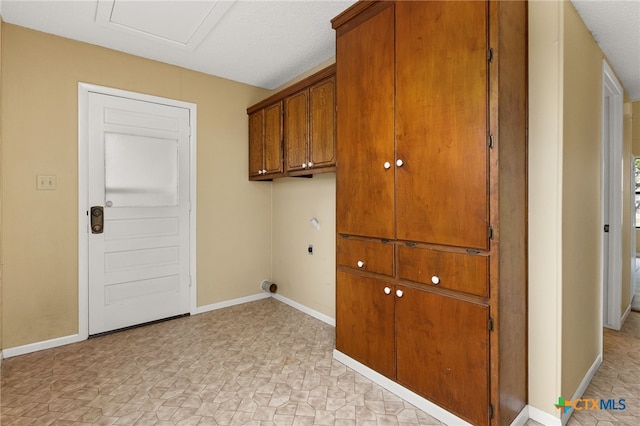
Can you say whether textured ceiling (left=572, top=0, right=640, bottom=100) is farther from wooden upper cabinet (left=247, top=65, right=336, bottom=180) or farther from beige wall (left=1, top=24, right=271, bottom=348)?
beige wall (left=1, top=24, right=271, bottom=348)

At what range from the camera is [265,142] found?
3.57m

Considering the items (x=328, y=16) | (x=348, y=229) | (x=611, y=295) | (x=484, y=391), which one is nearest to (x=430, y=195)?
(x=348, y=229)

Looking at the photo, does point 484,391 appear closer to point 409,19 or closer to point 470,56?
point 470,56

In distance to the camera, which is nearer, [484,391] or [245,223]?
[484,391]

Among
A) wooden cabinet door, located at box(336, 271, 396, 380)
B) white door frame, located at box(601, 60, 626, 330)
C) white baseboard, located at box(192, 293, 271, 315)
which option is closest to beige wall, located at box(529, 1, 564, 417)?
wooden cabinet door, located at box(336, 271, 396, 380)

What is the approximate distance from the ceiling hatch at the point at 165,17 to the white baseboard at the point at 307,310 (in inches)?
109

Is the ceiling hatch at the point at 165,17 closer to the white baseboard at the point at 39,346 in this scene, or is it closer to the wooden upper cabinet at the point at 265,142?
the wooden upper cabinet at the point at 265,142

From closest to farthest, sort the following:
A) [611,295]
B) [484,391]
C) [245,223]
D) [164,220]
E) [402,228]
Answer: [484,391], [402,228], [611,295], [164,220], [245,223]

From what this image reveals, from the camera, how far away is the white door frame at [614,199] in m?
2.91

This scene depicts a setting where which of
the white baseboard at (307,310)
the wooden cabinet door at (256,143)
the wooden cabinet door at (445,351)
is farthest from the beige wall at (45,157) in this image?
the wooden cabinet door at (445,351)

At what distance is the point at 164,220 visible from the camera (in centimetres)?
333

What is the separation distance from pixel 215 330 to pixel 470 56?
2.97 meters

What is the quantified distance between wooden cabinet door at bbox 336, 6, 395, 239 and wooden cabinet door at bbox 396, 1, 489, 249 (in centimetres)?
8

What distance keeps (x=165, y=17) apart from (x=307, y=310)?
2.95 metres
